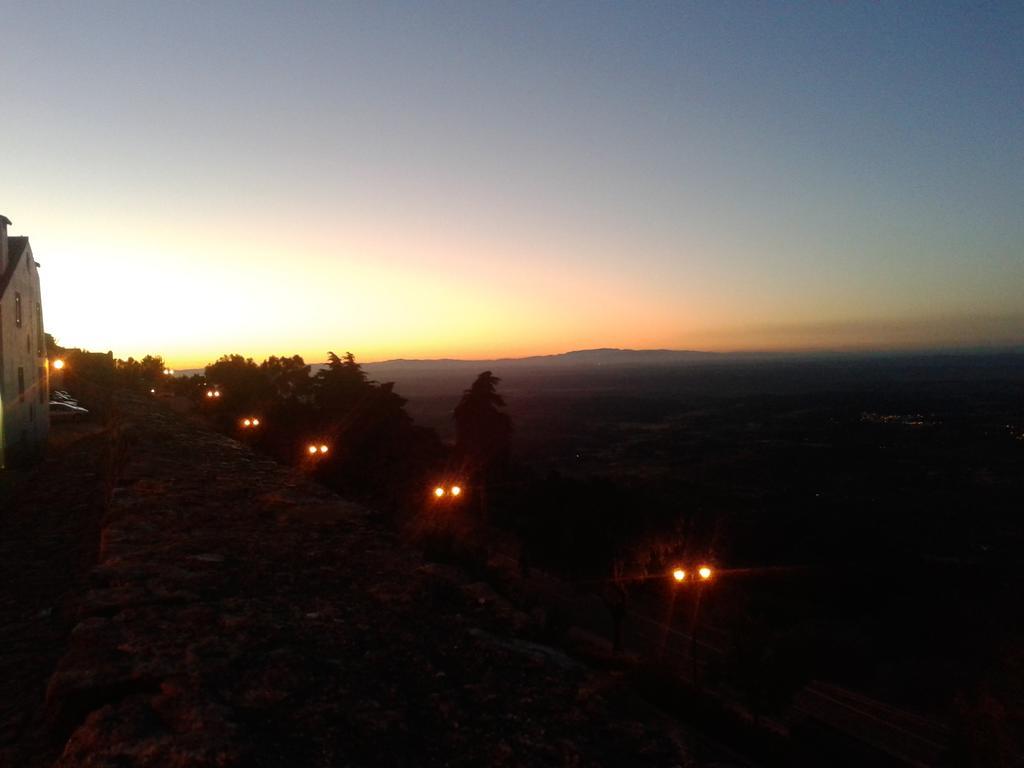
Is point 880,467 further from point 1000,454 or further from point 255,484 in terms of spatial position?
point 255,484

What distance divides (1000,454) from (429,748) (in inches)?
5164

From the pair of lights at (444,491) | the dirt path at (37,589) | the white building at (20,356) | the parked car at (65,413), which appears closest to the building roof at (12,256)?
the white building at (20,356)

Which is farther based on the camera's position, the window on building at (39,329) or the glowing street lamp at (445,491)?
the glowing street lamp at (445,491)

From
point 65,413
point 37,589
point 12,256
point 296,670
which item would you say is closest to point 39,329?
point 12,256

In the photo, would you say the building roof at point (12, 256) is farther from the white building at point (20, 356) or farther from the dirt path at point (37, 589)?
the dirt path at point (37, 589)

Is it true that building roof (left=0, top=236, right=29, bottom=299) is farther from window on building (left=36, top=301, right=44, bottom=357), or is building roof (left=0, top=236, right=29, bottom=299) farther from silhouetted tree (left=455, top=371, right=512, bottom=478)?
silhouetted tree (left=455, top=371, right=512, bottom=478)

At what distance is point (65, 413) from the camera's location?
100.0ft

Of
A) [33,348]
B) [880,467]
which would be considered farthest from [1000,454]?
[33,348]

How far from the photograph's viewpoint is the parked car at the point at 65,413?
99.7 ft

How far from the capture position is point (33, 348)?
22.1m

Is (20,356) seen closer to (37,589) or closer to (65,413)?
(65,413)

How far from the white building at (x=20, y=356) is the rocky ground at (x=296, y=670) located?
54.6 ft

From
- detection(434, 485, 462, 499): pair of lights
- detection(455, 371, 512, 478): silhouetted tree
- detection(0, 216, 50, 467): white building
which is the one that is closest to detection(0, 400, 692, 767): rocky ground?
detection(0, 216, 50, 467): white building

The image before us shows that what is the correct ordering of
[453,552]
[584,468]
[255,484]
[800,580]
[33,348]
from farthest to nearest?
[584,468]
[800,580]
[33,348]
[255,484]
[453,552]
